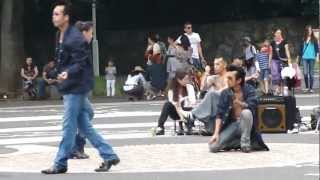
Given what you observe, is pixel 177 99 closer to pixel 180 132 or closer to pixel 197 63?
pixel 180 132

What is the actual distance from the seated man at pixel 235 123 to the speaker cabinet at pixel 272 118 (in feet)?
6.54

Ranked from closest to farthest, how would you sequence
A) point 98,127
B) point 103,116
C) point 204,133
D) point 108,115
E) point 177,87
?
point 204,133, point 177,87, point 98,127, point 103,116, point 108,115

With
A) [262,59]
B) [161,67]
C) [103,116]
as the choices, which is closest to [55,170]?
[103,116]

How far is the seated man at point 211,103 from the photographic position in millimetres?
13523

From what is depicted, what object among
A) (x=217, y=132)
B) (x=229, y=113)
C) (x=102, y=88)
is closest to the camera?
(x=217, y=132)

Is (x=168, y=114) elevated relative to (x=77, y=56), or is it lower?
lower

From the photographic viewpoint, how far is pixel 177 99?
15.3 meters

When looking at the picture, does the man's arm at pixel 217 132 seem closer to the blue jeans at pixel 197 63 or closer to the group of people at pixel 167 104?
the group of people at pixel 167 104

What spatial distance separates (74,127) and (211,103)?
3889 mm

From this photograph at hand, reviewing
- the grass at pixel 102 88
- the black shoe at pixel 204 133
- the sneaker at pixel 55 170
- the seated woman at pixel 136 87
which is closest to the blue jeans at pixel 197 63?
the seated woman at pixel 136 87

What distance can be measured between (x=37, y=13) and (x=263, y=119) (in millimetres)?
20650

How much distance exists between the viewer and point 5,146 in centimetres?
1389

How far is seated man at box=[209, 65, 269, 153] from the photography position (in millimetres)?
12188

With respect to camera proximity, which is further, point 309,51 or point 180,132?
point 309,51
